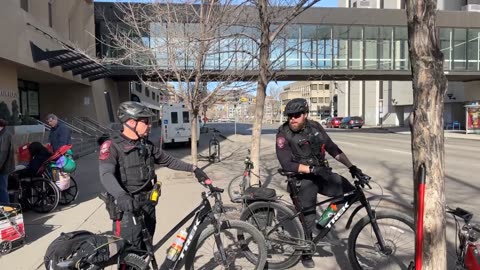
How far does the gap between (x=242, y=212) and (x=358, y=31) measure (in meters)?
37.5

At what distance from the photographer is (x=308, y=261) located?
188 inches

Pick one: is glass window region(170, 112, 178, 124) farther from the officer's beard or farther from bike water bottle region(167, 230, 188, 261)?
bike water bottle region(167, 230, 188, 261)

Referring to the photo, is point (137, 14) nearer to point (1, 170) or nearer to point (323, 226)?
point (1, 170)

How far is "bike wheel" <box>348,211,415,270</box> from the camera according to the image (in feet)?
14.3

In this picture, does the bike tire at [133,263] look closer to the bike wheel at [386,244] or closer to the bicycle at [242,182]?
the bike wheel at [386,244]

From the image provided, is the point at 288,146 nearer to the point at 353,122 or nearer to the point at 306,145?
the point at 306,145

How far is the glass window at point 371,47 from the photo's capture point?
3912 centimetres

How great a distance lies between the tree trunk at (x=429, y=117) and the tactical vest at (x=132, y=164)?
2246mm

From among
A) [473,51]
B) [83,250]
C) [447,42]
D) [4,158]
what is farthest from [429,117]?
→ [473,51]

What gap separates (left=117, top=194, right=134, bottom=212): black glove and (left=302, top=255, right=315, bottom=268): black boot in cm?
211

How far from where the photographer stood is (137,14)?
42.5 ft

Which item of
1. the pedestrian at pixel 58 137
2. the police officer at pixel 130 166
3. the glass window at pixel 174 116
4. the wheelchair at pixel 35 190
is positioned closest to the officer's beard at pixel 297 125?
the police officer at pixel 130 166

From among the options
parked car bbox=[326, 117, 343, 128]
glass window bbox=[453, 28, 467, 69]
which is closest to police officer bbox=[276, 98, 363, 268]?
glass window bbox=[453, 28, 467, 69]

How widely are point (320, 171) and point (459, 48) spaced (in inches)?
1646
